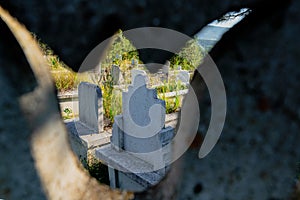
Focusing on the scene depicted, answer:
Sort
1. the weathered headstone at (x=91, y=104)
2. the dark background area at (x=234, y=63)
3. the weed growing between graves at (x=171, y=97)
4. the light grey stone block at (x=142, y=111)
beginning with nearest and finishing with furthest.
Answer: the dark background area at (x=234, y=63)
the light grey stone block at (x=142, y=111)
the weathered headstone at (x=91, y=104)
the weed growing between graves at (x=171, y=97)

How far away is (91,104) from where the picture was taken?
10.4ft

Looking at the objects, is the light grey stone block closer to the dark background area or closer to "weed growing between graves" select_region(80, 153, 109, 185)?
"weed growing between graves" select_region(80, 153, 109, 185)

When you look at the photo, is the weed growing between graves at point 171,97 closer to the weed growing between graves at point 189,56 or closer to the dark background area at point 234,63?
the weed growing between graves at point 189,56

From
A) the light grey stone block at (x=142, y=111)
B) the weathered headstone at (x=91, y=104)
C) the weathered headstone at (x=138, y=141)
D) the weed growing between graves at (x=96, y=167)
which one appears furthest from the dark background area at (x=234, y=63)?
the weathered headstone at (x=91, y=104)

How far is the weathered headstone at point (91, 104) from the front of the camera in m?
3.09

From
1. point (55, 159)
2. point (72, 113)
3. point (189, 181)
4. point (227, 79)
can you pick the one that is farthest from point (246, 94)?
point (72, 113)

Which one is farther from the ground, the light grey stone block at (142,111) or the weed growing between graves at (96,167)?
the light grey stone block at (142,111)

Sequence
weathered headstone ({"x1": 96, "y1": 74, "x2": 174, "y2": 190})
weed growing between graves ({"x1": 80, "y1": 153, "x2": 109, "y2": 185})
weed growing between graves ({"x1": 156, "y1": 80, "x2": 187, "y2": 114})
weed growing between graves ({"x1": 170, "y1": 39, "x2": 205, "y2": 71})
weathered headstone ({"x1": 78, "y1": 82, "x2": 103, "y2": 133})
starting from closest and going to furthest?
weed growing between graves ({"x1": 170, "y1": 39, "x2": 205, "y2": 71}) < weathered headstone ({"x1": 96, "y1": 74, "x2": 174, "y2": 190}) < weed growing between graves ({"x1": 80, "y1": 153, "x2": 109, "y2": 185}) < weathered headstone ({"x1": 78, "y1": 82, "x2": 103, "y2": 133}) < weed growing between graves ({"x1": 156, "y1": 80, "x2": 187, "y2": 114})

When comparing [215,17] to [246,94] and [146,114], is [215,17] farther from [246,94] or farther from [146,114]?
[146,114]

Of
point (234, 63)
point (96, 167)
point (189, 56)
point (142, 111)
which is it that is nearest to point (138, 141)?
point (142, 111)

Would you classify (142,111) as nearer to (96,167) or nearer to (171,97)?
(96,167)

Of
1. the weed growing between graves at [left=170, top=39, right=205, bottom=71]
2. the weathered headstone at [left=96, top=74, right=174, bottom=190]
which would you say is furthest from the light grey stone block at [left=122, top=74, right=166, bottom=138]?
the weed growing between graves at [left=170, top=39, right=205, bottom=71]

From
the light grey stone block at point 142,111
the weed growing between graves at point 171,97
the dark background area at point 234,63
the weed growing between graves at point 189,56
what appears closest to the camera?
the dark background area at point 234,63

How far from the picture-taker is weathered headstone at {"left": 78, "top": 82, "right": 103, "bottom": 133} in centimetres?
309
